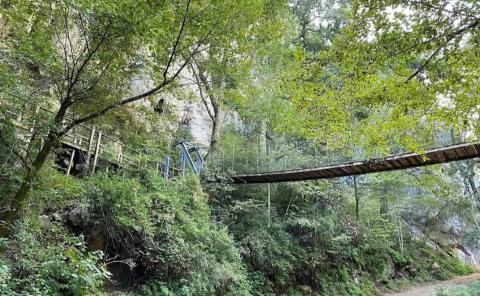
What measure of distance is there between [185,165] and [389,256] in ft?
28.4

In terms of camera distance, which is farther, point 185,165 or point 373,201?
point 373,201

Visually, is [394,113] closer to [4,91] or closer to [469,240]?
[4,91]

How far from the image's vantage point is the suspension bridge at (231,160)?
6.11 meters

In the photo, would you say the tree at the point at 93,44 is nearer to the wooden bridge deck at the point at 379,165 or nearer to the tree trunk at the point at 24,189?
the tree trunk at the point at 24,189

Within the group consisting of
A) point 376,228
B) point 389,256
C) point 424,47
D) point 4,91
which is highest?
point 424,47

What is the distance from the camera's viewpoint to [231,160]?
386 inches

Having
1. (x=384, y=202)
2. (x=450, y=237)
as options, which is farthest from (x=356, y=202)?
(x=450, y=237)

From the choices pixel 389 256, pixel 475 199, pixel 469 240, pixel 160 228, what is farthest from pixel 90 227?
pixel 469 240

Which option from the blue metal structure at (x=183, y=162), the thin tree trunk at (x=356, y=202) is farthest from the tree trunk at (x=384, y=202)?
the blue metal structure at (x=183, y=162)

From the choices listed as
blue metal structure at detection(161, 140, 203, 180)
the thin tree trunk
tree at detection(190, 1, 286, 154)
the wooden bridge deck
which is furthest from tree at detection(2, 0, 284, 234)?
the thin tree trunk

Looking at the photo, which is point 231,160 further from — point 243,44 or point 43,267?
point 43,267

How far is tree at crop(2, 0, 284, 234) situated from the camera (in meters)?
3.64

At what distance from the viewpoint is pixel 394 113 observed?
4.17 meters

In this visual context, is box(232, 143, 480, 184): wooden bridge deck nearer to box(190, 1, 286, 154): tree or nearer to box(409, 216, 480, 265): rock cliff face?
box(190, 1, 286, 154): tree
